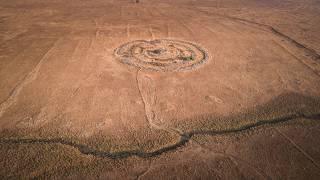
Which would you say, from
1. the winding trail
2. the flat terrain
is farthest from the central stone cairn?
the winding trail

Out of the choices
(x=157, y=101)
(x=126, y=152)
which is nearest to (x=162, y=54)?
(x=157, y=101)

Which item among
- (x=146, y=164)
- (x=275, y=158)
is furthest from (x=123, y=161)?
(x=275, y=158)

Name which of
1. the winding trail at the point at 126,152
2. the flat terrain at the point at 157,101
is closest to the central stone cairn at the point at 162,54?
the flat terrain at the point at 157,101

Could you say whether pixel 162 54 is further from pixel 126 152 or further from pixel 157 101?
pixel 126 152

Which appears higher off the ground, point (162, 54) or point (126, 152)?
point (162, 54)

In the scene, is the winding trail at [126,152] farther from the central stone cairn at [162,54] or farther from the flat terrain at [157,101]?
the central stone cairn at [162,54]

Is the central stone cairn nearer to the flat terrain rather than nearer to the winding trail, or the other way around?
the flat terrain

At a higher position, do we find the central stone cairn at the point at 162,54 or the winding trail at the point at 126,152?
the central stone cairn at the point at 162,54
